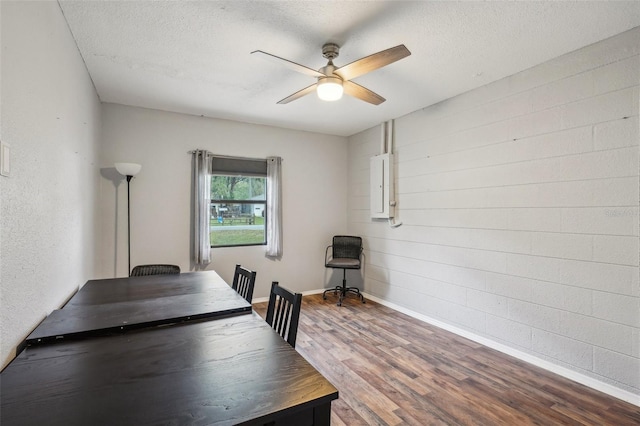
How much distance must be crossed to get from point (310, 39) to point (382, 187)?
2413 mm

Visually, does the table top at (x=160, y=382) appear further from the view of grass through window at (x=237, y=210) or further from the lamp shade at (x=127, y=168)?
the view of grass through window at (x=237, y=210)

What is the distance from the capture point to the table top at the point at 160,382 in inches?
33.2

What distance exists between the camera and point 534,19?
6.68 ft

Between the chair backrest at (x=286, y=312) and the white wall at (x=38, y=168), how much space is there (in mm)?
1112

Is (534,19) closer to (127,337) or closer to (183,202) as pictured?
(127,337)

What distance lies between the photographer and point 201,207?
397 cm

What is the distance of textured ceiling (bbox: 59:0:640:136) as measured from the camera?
6.41 feet

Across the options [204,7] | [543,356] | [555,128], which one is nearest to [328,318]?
[543,356]

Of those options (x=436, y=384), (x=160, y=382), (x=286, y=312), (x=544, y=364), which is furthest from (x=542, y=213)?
(x=160, y=382)

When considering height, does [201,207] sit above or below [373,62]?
below

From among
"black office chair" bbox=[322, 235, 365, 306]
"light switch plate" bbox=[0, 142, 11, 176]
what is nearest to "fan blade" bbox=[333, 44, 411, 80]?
"light switch plate" bbox=[0, 142, 11, 176]

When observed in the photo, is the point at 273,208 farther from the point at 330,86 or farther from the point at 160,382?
the point at 160,382

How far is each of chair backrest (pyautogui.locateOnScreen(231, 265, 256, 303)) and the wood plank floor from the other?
3.10 ft

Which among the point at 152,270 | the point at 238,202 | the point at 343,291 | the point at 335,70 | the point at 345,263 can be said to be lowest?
the point at 343,291
